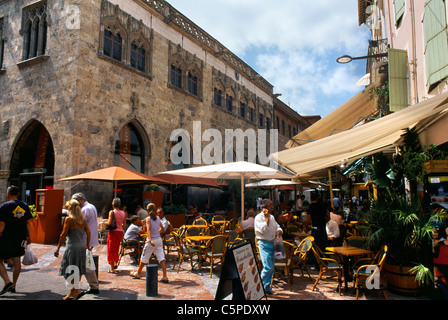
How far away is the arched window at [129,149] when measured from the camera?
14.0 m

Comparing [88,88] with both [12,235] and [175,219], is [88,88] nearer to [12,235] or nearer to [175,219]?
[175,219]

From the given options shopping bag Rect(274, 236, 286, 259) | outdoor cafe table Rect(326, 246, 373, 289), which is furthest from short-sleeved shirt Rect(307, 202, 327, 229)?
shopping bag Rect(274, 236, 286, 259)

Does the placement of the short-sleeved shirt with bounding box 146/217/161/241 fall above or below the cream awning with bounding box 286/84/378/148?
below

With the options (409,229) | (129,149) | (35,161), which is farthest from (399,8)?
(35,161)

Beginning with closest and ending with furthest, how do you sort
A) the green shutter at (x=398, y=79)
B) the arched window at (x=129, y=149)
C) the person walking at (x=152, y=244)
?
the person walking at (x=152, y=244) < the green shutter at (x=398, y=79) < the arched window at (x=129, y=149)

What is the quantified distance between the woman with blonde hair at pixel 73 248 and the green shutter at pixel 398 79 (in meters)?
8.13

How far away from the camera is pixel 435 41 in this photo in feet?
20.7

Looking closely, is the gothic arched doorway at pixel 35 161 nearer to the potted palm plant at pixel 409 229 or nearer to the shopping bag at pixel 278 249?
the shopping bag at pixel 278 249

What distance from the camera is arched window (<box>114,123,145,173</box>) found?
1403 cm

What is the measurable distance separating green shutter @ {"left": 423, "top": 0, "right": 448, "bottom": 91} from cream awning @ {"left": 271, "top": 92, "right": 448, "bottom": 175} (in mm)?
1178

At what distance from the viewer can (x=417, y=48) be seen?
7883 mm

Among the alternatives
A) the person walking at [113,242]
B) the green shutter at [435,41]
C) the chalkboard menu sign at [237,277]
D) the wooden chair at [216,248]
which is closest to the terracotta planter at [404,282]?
the chalkboard menu sign at [237,277]

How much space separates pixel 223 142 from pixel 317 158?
15.8 m

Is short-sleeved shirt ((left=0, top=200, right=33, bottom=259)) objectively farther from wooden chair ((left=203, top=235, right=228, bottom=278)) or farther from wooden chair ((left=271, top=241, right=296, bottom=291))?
wooden chair ((left=271, top=241, right=296, bottom=291))
